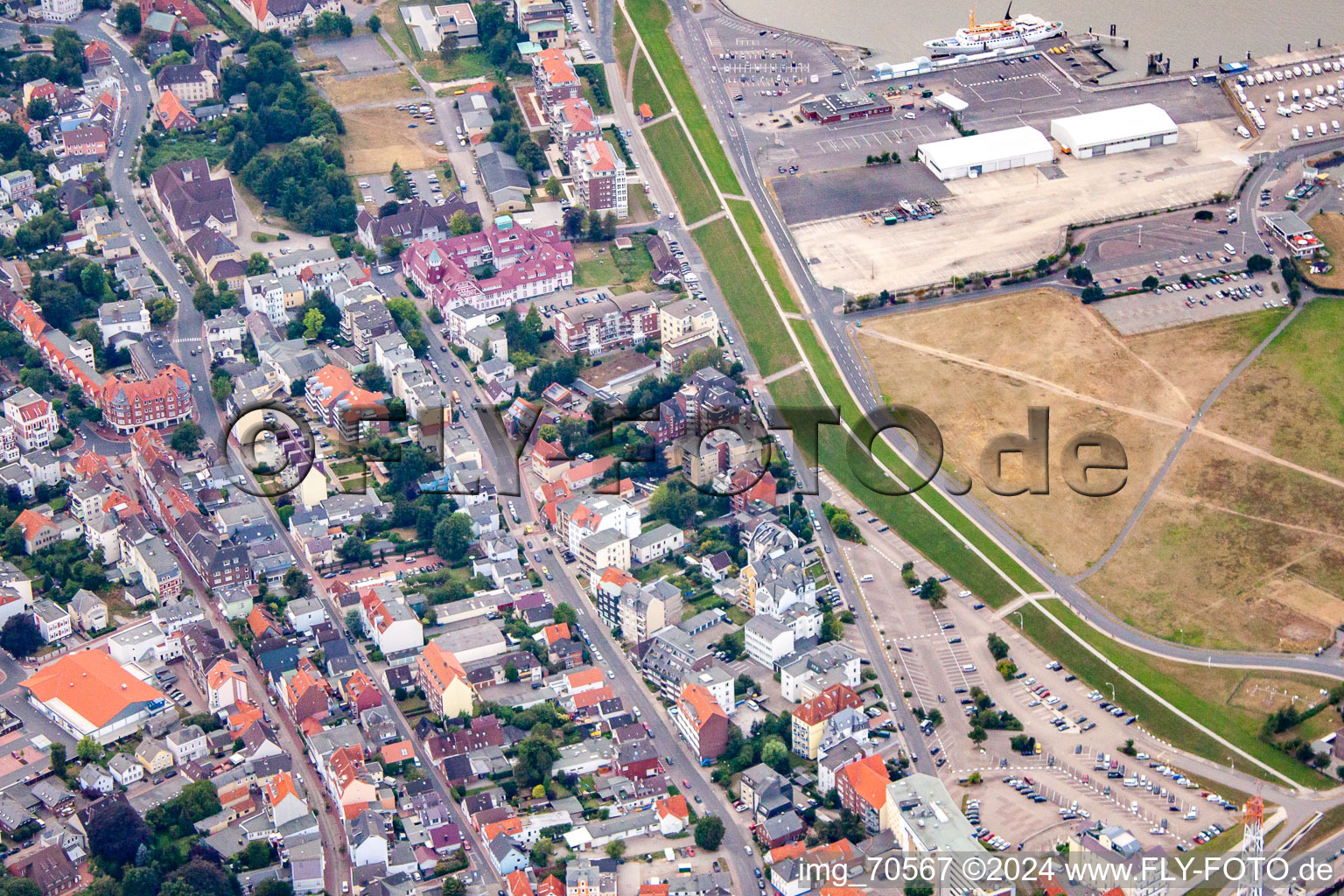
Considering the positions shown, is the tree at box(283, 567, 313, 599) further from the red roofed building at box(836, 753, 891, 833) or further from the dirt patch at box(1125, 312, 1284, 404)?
the dirt patch at box(1125, 312, 1284, 404)

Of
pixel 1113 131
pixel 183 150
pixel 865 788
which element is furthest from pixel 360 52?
pixel 865 788

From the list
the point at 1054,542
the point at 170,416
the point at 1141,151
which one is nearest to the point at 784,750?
the point at 1054,542

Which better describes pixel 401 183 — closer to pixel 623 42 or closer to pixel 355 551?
pixel 623 42

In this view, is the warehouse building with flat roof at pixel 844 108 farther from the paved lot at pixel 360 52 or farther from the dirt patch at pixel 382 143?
the paved lot at pixel 360 52

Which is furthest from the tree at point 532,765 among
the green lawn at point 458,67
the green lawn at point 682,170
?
the green lawn at point 458,67

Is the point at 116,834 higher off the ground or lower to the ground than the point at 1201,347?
lower
